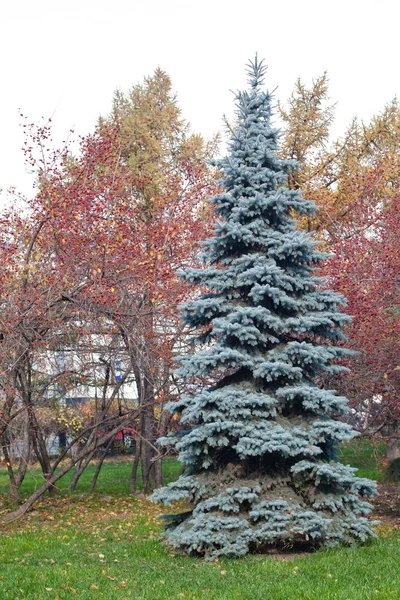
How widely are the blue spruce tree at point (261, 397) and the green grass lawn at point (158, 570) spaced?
410mm

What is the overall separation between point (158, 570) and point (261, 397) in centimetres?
251

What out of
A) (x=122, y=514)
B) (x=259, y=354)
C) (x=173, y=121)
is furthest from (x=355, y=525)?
(x=173, y=121)

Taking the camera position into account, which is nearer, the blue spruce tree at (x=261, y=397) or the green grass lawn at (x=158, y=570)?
the green grass lawn at (x=158, y=570)

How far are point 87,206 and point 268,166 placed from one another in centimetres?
440

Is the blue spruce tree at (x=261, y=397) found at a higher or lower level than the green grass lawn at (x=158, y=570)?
higher

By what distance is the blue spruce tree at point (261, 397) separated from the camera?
327 inches

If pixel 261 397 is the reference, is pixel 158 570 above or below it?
below

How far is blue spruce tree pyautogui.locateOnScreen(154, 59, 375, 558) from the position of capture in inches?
327

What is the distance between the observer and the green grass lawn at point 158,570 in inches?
250

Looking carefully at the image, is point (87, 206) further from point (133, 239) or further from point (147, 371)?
point (147, 371)

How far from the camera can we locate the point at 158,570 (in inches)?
303

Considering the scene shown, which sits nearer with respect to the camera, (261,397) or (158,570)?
(158,570)

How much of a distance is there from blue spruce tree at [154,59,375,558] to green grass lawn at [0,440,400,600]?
410 mm

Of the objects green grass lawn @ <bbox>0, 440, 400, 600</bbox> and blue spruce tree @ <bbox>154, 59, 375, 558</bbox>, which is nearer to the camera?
green grass lawn @ <bbox>0, 440, 400, 600</bbox>
